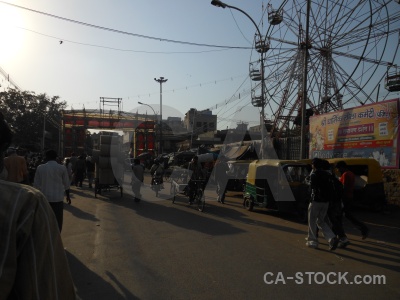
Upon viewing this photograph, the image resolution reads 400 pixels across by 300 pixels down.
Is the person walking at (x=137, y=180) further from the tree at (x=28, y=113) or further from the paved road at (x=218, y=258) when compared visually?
the tree at (x=28, y=113)

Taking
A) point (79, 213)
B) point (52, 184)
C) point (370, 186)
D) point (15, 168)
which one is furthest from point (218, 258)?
point (370, 186)

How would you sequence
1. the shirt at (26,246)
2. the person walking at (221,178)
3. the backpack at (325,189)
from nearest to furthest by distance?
the shirt at (26,246)
the backpack at (325,189)
the person walking at (221,178)

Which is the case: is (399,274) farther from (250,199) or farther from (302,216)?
(250,199)

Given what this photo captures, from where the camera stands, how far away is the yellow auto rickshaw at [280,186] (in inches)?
388

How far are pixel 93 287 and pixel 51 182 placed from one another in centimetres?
220

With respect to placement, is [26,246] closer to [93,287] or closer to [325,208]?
[93,287]

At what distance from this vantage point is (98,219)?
9.48 metres

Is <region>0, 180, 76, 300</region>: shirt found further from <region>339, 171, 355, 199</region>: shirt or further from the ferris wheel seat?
the ferris wheel seat

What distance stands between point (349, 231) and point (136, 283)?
577cm

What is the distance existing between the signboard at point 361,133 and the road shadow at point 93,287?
10488mm

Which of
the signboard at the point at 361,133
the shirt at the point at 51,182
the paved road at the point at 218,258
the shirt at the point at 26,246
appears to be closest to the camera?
the shirt at the point at 26,246

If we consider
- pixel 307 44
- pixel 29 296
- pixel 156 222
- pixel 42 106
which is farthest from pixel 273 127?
pixel 42 106
